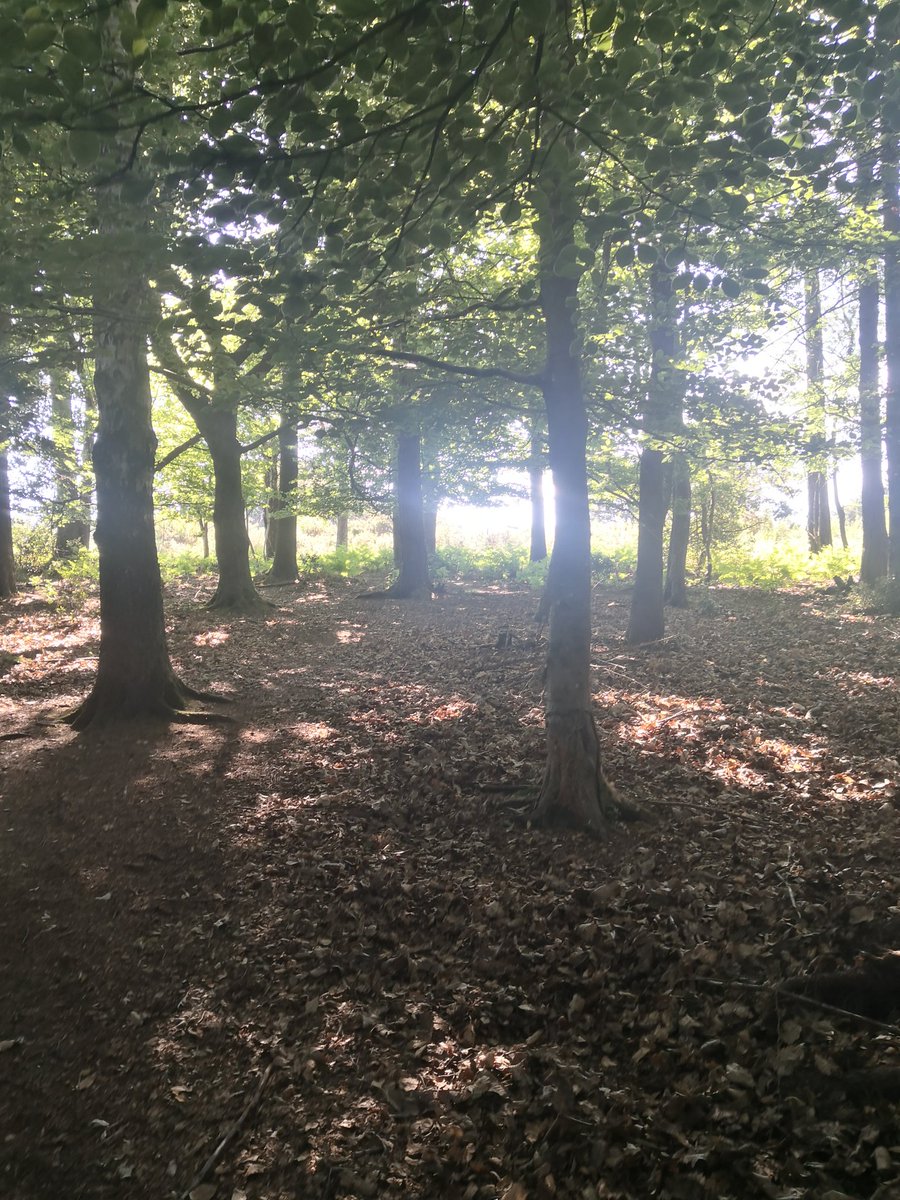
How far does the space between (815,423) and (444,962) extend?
1121 centimetres

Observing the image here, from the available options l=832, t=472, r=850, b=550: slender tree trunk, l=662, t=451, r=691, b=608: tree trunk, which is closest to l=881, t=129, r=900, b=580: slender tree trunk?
l=662, t=451, r=691, b=608: tree trunk

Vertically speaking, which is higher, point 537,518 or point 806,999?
point 537,518

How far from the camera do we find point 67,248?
416cm

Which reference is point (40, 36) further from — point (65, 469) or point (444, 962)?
point (65, 469)

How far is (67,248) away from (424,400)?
5.82m

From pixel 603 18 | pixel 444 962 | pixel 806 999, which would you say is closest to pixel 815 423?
pixel 603 18

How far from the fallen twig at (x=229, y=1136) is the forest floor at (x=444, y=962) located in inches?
0.6

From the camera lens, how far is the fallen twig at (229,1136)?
116 inches

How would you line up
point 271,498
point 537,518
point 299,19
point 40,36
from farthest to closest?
point 537,518, point 271,498, point 299,19, point 40,36

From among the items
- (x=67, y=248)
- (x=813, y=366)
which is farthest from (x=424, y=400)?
(x=813, y=366)

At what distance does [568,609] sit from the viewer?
18.7 feet

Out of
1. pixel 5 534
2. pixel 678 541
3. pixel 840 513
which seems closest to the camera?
pixel 5 534

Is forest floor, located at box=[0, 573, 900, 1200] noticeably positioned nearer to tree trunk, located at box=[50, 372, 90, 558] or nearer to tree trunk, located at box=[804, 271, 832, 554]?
tree trunk, located at box=[804, 271, 832, 554]

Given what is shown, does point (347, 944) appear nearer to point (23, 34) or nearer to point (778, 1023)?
point (778, 1023)
